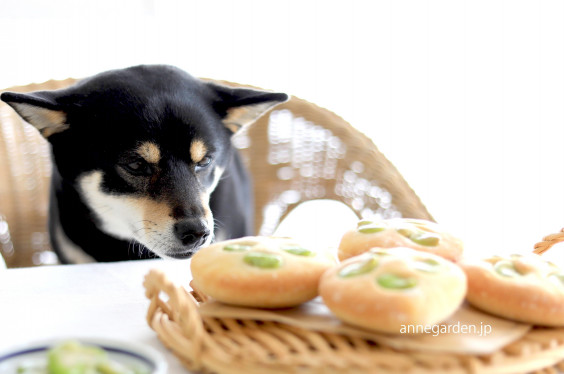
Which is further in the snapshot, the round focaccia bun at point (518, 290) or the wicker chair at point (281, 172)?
the wicker chair at point (281, 172)

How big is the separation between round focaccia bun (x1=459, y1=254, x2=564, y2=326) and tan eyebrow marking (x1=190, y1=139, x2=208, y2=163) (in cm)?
63

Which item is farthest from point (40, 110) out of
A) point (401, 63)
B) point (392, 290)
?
point (401, 63)

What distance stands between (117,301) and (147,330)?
0.13m

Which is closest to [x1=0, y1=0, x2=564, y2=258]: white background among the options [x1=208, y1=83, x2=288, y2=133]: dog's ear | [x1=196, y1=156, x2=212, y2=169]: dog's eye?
[x1=208, y1=83, x2=288, y2=133]: dog's ear

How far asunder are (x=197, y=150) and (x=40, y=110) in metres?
0.28

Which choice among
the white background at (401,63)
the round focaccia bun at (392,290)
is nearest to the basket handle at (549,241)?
the round focaccia bun at (392,290)

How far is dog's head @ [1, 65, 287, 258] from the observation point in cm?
99

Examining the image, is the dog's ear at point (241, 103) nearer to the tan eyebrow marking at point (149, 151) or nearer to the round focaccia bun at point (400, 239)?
the tan eyebrow marking at point (149, 151)

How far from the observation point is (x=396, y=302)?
42 cm

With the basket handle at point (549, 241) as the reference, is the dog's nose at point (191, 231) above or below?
below

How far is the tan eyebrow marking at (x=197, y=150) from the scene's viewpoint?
105cm

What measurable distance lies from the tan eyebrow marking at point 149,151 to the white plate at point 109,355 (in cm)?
62

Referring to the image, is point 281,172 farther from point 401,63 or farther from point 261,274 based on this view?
point 261,274

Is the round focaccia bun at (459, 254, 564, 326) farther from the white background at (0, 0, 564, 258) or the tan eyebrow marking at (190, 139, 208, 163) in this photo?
the white background at (0, 0, 564, 258)
